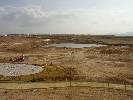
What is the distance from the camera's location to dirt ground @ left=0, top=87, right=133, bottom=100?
22.7m

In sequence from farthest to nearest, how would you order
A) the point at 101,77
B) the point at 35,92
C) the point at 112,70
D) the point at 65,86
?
the point at 112,70
the point at 101,77
the point at 65,86
the point at 35,92

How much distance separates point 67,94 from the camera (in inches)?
938

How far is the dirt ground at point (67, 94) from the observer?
22.7 metres

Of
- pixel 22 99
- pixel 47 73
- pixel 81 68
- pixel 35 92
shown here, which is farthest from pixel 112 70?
pixel 22 99

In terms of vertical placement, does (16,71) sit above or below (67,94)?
above

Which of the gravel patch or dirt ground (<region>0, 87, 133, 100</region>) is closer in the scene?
dirt ground (<region>0, 87, 133, 100</region>)

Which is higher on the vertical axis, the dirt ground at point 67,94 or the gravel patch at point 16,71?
the gravel patch at point 16,71

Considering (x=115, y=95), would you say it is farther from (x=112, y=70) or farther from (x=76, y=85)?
(x=112, y=70)

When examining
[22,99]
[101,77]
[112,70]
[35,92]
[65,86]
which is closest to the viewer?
[22,99]

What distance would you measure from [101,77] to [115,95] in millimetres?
7719

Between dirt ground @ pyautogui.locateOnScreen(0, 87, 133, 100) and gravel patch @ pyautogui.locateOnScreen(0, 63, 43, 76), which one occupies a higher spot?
gravel patch @ pyautogui.locateOnScreen(0, 63, 43, 76)

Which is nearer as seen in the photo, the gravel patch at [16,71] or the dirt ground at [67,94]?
the dirt ground at [67,94]

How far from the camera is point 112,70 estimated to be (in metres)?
35.9

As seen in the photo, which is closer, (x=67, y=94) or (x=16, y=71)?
(x=67, y=94)
